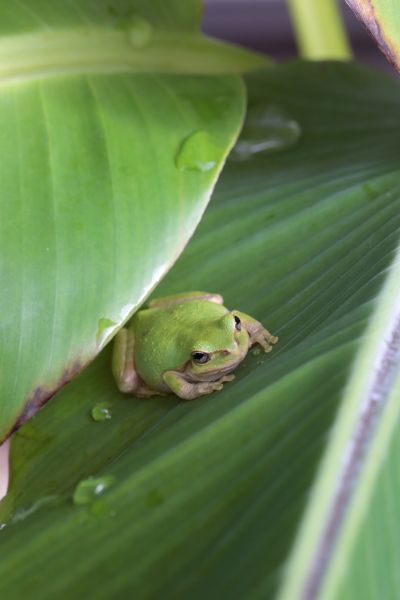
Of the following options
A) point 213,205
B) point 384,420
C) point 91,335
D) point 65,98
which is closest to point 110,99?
point 65,98

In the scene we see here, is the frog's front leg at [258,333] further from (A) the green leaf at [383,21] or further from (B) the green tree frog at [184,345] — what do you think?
(A) the green leaf at [383,21]

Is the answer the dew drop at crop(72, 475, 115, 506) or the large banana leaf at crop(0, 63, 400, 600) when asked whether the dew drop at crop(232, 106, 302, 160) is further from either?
the dew drop at crop(72, 475, 115, 506)

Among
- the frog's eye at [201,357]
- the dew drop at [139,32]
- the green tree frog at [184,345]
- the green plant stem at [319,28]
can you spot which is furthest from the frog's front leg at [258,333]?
the green plant stem at [319,28]

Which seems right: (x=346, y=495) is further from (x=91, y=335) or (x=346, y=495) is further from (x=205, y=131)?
(x=205, y=131)

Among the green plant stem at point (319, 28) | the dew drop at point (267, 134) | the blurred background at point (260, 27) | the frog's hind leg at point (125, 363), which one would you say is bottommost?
the blurred background at point (260, 27)

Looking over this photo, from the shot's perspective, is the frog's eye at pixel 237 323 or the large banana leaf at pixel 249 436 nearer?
the large banana leaf at pixel 249 436
